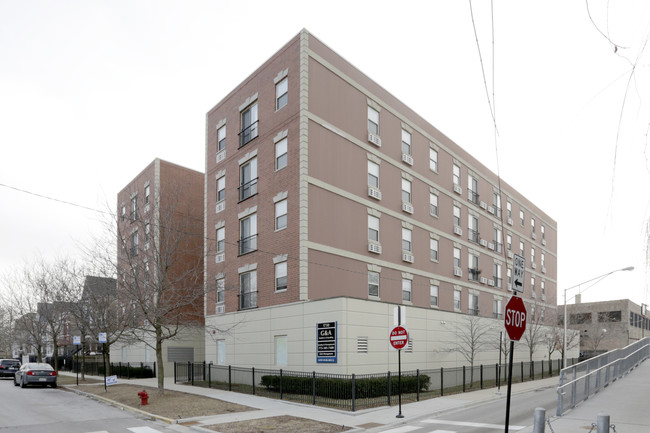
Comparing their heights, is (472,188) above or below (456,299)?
above

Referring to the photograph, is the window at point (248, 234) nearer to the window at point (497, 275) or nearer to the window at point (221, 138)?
the window at point (221, 138)

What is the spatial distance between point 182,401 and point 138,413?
94.3 inches

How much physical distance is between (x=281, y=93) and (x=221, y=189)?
856cm

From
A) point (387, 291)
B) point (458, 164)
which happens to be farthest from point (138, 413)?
point (458, 164)

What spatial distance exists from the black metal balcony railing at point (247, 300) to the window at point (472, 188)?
21039mm

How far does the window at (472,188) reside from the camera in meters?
44.3

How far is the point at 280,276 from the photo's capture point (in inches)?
1146

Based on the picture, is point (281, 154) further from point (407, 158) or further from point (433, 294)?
point (433, 294)

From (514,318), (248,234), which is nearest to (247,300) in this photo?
(248,234)

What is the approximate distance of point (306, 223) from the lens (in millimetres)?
27672

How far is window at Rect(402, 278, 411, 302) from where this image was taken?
3434cm

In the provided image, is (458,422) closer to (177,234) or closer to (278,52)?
(177,234)

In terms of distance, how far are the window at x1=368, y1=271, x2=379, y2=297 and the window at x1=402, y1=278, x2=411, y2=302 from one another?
119 inches

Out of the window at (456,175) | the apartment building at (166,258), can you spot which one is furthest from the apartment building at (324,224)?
A: the apartment building at (166,258)
